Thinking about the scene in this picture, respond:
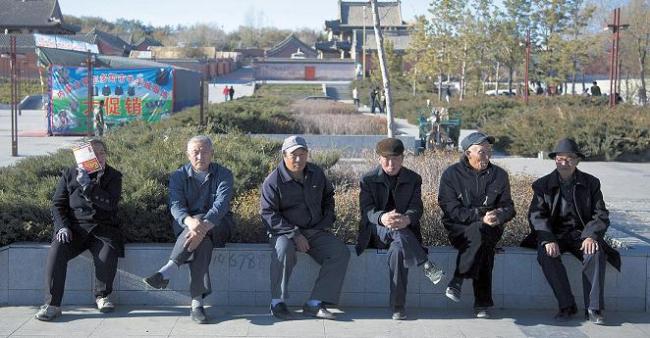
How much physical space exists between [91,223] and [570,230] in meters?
3.88

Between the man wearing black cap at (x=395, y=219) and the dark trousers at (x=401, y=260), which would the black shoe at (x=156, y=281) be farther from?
the dark trousers at (x=401, y=260)

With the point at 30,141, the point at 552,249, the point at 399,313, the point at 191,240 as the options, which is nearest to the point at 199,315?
the point at 191,240

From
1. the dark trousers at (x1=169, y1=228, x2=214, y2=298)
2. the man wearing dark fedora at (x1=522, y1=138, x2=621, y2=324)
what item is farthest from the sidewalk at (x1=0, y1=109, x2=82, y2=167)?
the man wearing dark fedora at (x1=522, y1=138, x2=621, y2=324)

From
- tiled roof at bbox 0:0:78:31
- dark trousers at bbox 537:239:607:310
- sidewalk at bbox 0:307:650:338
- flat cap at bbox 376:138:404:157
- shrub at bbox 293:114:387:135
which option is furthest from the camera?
tiled roof at bbox 0:0:78:31

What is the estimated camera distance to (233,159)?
885cm

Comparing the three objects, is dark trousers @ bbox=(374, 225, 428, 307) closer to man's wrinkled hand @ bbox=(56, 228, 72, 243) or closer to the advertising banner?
man's wrinkled hand @ bbox=(56, 228, 72, 243)

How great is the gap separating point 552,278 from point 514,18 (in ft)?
110

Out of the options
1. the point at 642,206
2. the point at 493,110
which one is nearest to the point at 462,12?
the point at 493,110

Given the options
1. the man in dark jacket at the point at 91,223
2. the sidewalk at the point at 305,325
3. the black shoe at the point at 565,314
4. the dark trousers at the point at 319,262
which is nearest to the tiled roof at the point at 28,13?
the man in dark jacket at the point at 91,223

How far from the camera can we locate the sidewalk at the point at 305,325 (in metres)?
5.78

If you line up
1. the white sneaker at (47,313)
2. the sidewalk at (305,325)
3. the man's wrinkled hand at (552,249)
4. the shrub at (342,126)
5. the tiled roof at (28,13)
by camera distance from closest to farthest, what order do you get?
the sidewalk at (305,325)
the white sneaker at (47,313)
the man's wrinkled hand at (552,249)
the shrub at (342,126)
the tiled roof at (28,13)

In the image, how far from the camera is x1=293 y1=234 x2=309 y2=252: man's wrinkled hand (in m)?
6.20

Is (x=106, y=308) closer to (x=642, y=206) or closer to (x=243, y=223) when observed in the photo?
(x=243, y=223)

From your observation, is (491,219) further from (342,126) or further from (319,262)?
(342,126)
